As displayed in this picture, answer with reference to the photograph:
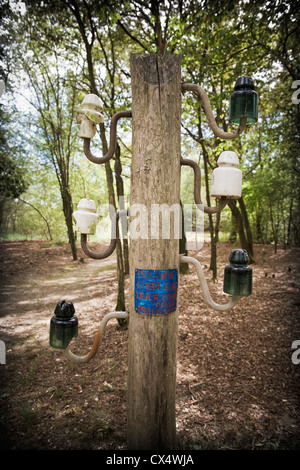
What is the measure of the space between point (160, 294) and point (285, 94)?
24.2 feet

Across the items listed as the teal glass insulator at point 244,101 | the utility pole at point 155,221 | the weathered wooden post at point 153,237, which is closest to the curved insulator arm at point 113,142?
the utility pole at point 155,221

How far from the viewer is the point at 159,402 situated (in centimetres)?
163

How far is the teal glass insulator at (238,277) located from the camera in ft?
5.21

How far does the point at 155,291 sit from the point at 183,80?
20.8 ft

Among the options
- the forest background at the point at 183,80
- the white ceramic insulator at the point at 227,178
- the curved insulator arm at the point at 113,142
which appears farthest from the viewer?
the forest background at the point at 183,80

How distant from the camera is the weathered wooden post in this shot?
4.92 ft

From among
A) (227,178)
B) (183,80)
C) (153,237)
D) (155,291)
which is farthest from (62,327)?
(183,80)

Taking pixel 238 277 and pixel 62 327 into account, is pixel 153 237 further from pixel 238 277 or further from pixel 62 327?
pixel 62 327

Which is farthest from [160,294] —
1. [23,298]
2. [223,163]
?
[23,298]

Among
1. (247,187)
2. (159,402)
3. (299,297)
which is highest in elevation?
(247,187)

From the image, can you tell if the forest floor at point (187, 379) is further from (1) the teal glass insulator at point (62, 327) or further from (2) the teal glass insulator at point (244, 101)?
(2) the teal glass insulator at point (244, 101)

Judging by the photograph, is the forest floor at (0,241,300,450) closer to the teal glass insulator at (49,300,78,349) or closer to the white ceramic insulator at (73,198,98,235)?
the teal glass insulator at (49,300,78,349)

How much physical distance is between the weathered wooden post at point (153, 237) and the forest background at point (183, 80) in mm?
796

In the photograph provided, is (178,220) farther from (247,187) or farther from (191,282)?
(247,187)
